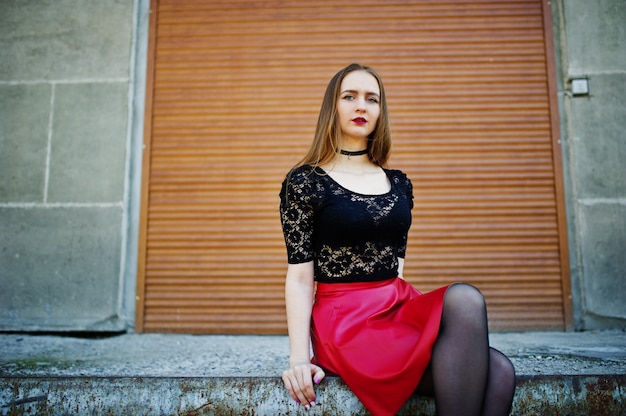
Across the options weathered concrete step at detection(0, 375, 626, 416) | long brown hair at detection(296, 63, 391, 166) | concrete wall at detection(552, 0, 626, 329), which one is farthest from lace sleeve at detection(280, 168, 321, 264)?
concrete wall at detection(552, 0, 626, 329)

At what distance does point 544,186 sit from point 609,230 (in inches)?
22.3

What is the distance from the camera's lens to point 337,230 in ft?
5.88

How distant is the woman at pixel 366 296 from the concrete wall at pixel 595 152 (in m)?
2.16

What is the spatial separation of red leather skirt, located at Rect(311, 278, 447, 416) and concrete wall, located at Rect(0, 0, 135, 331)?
2.39m

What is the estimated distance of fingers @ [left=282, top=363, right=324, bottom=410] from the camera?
1.58 m

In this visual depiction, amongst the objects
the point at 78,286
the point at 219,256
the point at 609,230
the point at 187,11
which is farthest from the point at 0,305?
the point at 609,230

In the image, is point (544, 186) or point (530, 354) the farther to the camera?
point (544, 186)

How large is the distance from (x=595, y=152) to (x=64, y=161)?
4.23 metres

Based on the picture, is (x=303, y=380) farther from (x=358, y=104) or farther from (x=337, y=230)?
(x=358, y=104)

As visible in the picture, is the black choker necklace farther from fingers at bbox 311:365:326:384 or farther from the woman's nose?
fingers at bbox 311:365:326:384

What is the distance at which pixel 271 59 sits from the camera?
3.83 meters

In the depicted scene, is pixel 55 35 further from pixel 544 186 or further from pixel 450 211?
pixel 544 186

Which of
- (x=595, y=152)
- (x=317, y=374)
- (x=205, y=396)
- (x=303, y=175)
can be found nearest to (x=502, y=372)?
(x=317, y=374)

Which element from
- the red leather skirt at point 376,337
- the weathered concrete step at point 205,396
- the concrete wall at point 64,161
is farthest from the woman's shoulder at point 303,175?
the concrete wall at point 64,161
